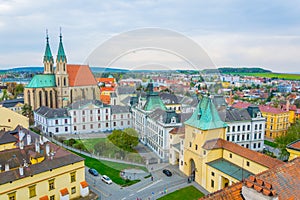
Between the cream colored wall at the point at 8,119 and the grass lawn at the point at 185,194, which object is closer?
the grass lawn at the point at 185,194

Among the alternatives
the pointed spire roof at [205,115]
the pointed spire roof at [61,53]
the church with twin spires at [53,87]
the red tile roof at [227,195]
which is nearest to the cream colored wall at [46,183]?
the pointed spire roof at [205,115]

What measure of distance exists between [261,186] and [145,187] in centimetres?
1379

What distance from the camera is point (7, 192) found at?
39.7 feet

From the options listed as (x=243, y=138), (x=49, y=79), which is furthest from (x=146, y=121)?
(x=49, y=79)

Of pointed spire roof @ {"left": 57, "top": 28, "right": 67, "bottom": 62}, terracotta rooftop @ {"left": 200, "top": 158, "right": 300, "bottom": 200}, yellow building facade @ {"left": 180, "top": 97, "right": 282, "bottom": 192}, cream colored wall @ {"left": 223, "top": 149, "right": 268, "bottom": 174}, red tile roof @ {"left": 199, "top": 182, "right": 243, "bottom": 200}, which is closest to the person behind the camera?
terracotta rooftop @ {"left": 200, "top": 158, "right": 300, "bottom": 200}

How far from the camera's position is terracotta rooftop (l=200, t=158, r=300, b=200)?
195 inches

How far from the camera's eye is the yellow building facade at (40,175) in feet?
40.9

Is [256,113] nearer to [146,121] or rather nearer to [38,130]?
[146,121]

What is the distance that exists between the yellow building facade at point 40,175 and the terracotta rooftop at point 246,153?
8.17 metres

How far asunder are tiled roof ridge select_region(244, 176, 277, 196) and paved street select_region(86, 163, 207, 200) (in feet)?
40.5

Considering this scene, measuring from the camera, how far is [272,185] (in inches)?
219

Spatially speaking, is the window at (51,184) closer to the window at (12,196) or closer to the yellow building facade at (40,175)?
the yellow building facade at (40,175)

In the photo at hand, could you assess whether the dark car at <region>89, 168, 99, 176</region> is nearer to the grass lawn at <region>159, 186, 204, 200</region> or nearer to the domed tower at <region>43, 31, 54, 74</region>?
the grass lawn at <region>159, 186, 204, 200</region>

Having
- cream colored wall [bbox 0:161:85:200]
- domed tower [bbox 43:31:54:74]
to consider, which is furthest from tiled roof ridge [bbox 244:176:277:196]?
domed tower [bbox 43:31:54:74]
